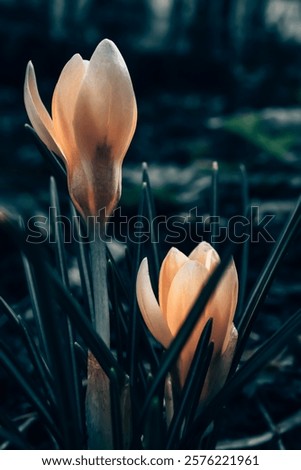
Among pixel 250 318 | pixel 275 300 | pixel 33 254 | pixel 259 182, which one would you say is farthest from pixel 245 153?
pixel 33 254

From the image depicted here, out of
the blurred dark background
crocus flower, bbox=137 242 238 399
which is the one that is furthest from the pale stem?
the blurred dark background

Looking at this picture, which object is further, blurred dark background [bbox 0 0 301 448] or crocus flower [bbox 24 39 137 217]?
blurred dark background [bbox 0 0 301 448]

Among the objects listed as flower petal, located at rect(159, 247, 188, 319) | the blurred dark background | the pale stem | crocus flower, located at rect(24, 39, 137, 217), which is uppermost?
the blurred dark background

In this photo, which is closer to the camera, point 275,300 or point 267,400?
point 267,400

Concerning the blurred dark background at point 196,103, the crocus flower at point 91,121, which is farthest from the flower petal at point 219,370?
the blurred dark background at point 196,103

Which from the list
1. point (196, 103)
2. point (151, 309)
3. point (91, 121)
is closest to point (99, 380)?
point (151, 309)

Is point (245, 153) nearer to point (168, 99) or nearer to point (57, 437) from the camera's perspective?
point (168, 99)

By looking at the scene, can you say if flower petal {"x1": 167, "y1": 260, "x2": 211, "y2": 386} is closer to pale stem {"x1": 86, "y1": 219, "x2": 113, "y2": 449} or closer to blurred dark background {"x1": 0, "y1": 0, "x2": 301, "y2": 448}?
pale stem {"x1": 86, "y1": 219, "x2": 113, "y2": 449}

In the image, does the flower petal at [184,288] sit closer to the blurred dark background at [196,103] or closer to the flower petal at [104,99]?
the flower petal at [104,99]
